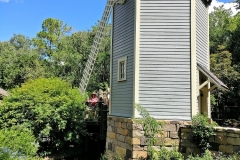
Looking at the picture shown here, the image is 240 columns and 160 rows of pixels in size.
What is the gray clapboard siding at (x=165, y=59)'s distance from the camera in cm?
716

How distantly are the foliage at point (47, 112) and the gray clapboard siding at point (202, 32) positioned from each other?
6042 millimetres

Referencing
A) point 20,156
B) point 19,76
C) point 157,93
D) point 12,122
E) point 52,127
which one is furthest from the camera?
point 19,76

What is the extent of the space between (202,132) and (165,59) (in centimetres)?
264

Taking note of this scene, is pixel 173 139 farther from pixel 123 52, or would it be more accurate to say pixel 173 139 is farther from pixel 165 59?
pixel 123 52

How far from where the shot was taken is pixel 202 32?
27.2ft

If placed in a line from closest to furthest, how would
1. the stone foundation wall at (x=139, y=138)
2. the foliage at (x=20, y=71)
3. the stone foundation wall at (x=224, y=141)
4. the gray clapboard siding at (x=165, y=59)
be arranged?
the stone foundation wall at (x=224, y=141)
the stone foundation wall at (x=139, y=138)
the gray clapboard siding at (x=165, y=59)
the foliage at (x=20, y=71)

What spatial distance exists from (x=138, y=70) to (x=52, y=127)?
517 centimetres

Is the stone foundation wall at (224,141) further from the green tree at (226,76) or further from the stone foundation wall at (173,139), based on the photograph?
the green tree at (226,76)

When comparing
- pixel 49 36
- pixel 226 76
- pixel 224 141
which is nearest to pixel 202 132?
pixel 224 141

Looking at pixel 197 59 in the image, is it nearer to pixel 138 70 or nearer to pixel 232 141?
pixel 138 70

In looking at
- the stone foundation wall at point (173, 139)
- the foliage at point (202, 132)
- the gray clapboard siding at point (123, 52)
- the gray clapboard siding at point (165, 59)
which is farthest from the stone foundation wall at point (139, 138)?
the gray clapboard siding at point (123, 52)

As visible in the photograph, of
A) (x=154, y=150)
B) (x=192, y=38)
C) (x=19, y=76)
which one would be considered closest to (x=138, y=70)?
(x=192, y=38)

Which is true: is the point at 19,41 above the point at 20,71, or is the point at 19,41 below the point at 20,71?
above

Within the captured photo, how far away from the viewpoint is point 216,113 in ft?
48.6
